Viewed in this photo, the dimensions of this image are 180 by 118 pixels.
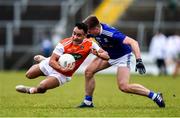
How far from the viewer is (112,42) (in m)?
18.4

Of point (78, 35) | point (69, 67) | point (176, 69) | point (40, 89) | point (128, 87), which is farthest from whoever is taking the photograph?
point (176, 69)

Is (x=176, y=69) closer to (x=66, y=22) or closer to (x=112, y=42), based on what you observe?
(x=66, y=22)

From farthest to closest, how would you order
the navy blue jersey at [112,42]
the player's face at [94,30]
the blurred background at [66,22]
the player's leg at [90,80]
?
the blurred background at [66,22], the player's leg at [90,80], the navy blue jersey at [112,42], the player's face at [94,30]

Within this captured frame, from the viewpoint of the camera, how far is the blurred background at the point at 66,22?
45656 mm

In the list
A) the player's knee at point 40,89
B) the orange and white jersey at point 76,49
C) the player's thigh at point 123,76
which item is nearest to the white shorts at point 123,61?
the player's thigh at point 123,76

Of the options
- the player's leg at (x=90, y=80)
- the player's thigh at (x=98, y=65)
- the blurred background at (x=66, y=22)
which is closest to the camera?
the player's leg at (x=90, y=80)

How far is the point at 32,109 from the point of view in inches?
697

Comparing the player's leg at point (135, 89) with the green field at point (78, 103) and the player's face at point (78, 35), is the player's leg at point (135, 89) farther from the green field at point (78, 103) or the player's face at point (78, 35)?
the player's face at point (78, 35)

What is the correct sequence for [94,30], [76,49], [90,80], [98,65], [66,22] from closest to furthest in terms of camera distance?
[94,30], [76,49], [90,80], [98,65], [66,22]

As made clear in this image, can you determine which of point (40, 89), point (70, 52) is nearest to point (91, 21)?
point (70, 52)

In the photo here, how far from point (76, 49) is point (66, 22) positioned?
95.2 feet

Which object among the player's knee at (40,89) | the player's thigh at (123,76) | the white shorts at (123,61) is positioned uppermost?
the white shorts at (123,61)

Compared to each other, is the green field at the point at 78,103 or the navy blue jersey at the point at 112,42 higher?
the navy blue jersey at the point at 112,42

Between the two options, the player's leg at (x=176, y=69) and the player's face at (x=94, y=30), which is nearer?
the player's face at (x=94, y=30)
